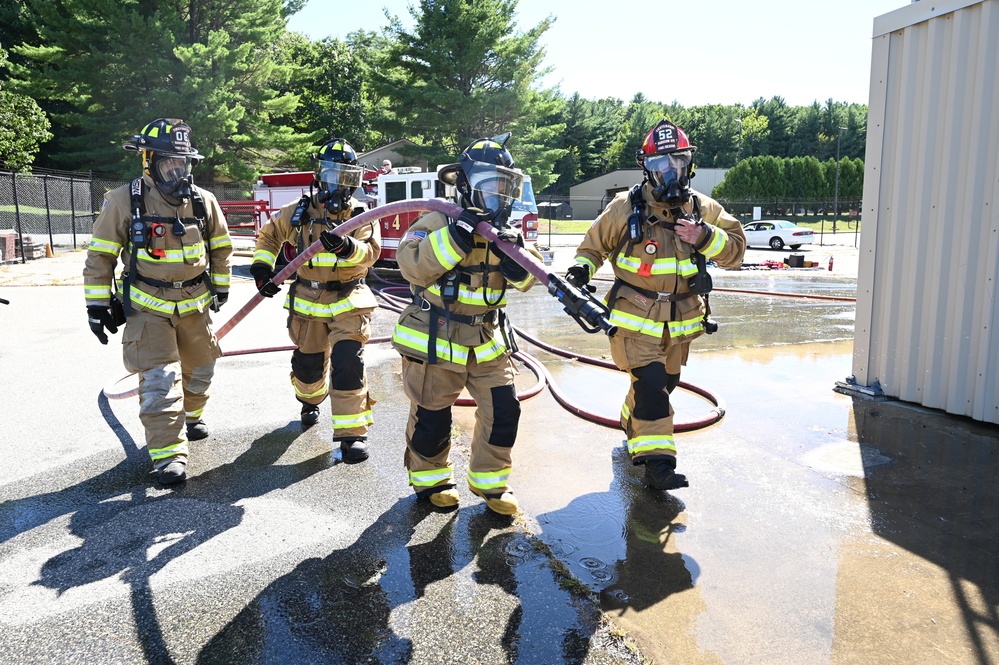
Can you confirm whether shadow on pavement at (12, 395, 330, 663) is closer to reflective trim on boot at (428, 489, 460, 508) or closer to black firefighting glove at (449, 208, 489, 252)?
reflective trim on boot at (428, 489, 460, 508)

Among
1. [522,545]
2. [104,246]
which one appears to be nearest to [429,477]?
[522,545]

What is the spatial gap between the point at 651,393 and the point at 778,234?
2681cm

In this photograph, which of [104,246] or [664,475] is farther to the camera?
[104,246]

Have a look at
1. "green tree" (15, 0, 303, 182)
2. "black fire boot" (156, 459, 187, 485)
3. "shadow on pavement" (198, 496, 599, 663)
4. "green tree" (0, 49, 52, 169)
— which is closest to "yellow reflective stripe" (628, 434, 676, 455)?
"shadow on pavement" (198, 496, 599, 663)

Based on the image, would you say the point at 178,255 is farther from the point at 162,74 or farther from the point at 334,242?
the point at 162,74

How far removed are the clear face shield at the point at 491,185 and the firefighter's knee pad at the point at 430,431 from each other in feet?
3.38

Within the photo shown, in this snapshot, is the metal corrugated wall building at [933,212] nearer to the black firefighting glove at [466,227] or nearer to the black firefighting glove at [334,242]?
the black firefighting glove at [466,227]

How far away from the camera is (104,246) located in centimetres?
424

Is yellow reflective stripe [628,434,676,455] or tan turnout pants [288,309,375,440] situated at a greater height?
tan turnout pants [288,309,375,440]

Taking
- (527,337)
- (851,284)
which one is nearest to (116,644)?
(527,337)

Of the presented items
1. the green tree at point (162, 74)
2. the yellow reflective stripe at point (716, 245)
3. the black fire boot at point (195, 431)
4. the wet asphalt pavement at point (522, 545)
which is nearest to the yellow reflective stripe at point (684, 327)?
the yellow reflective stripe at point (716, 245)

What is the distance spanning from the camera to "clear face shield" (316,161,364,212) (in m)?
4.74

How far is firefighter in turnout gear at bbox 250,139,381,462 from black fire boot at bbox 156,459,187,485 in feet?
2.87

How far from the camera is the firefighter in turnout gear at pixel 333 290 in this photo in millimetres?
4555
